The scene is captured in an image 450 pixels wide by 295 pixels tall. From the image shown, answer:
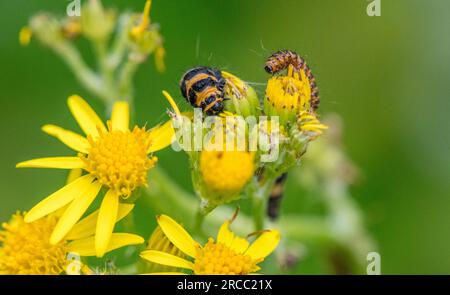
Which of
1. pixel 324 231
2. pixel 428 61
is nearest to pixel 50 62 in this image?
pixel 324 231

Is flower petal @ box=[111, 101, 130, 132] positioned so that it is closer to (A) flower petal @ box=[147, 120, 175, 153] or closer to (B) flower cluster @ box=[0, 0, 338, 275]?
(B) flower cluster @ box=[0, 0, 338, 275]

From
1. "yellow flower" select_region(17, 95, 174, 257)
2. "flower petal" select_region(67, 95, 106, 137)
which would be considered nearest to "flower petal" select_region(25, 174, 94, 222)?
"yellow flower" select_region(17, 95, 174, 257)

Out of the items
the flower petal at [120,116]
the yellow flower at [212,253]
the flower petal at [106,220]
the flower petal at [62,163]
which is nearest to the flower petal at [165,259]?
the yellow flower at [212,253]

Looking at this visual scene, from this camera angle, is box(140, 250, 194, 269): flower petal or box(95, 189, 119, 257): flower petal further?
box(140, 250, 194, 269): flower petal

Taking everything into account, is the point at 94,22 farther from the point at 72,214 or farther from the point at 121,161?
the point at 72,214
